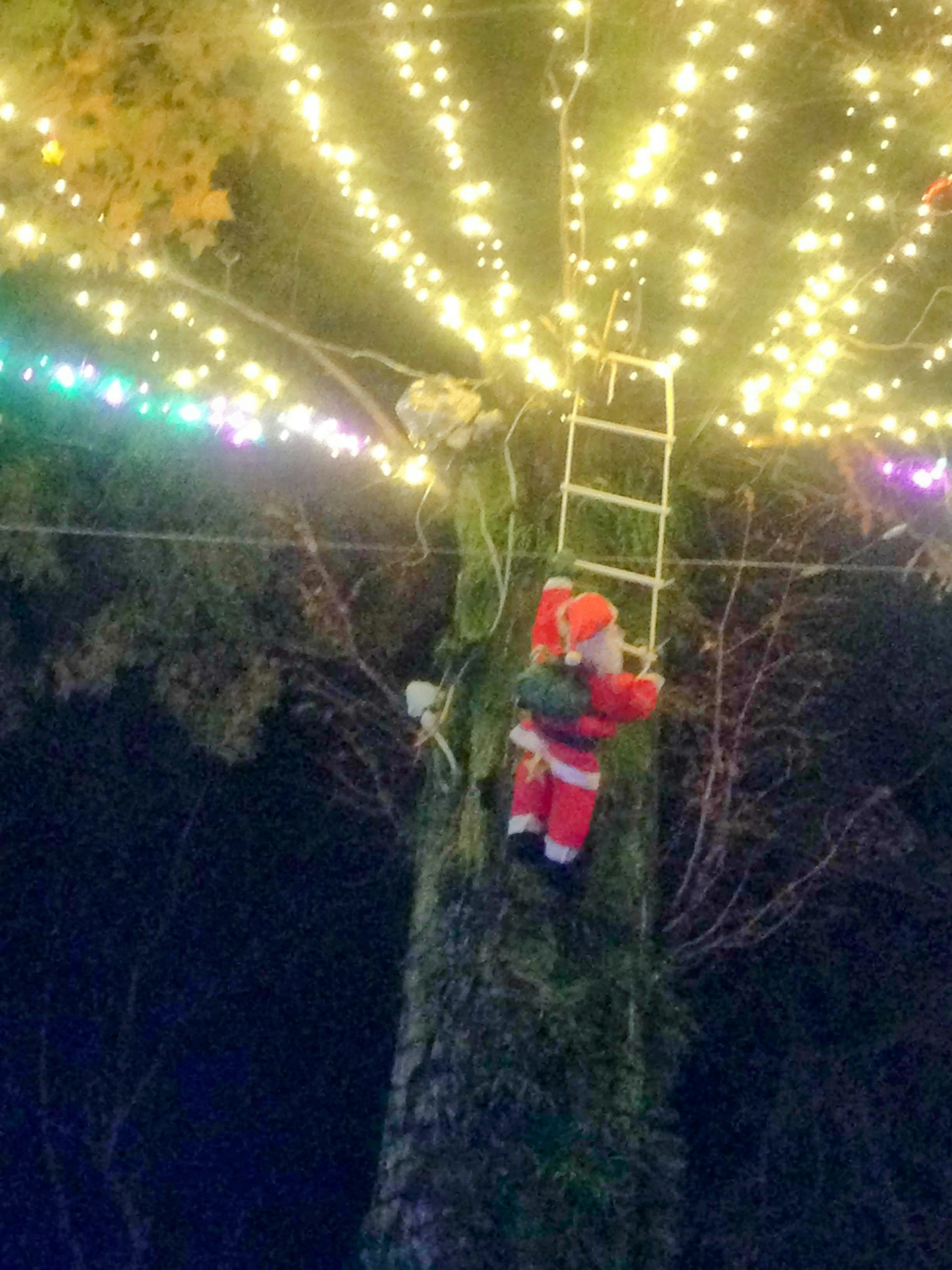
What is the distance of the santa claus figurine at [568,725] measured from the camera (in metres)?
3.53

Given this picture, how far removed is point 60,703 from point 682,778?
400cm

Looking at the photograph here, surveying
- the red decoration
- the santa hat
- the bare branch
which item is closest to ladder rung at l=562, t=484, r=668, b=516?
the santa hat

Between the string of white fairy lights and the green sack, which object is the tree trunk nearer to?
the green sack

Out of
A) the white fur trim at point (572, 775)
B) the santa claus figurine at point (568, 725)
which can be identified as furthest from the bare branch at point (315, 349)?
the white fur trim at point (572, 775)

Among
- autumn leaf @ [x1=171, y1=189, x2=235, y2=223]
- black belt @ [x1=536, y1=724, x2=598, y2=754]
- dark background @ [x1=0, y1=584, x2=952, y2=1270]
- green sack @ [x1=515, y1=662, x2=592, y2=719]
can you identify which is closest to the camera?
green sack @ [x1=515, y1=662, x2=592, y2=719]

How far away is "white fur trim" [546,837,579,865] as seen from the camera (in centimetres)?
366

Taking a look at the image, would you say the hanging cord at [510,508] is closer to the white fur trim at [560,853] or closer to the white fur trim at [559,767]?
the white fur trim at [559,767]

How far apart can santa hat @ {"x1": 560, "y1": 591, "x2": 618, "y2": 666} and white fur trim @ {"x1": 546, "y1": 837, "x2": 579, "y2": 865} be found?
55 centimetres

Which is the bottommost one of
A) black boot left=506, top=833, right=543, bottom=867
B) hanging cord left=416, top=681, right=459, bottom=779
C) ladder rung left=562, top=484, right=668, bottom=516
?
black boot left=506, top=833, right=543, bottom=867

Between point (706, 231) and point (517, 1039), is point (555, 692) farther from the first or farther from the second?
point (706, 231)

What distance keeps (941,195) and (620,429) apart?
164 cm

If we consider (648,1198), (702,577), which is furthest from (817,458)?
(648,1198)

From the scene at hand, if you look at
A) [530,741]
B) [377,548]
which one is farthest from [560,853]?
[377,548]

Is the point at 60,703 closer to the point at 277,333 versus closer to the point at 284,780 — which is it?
the point at 284,780
